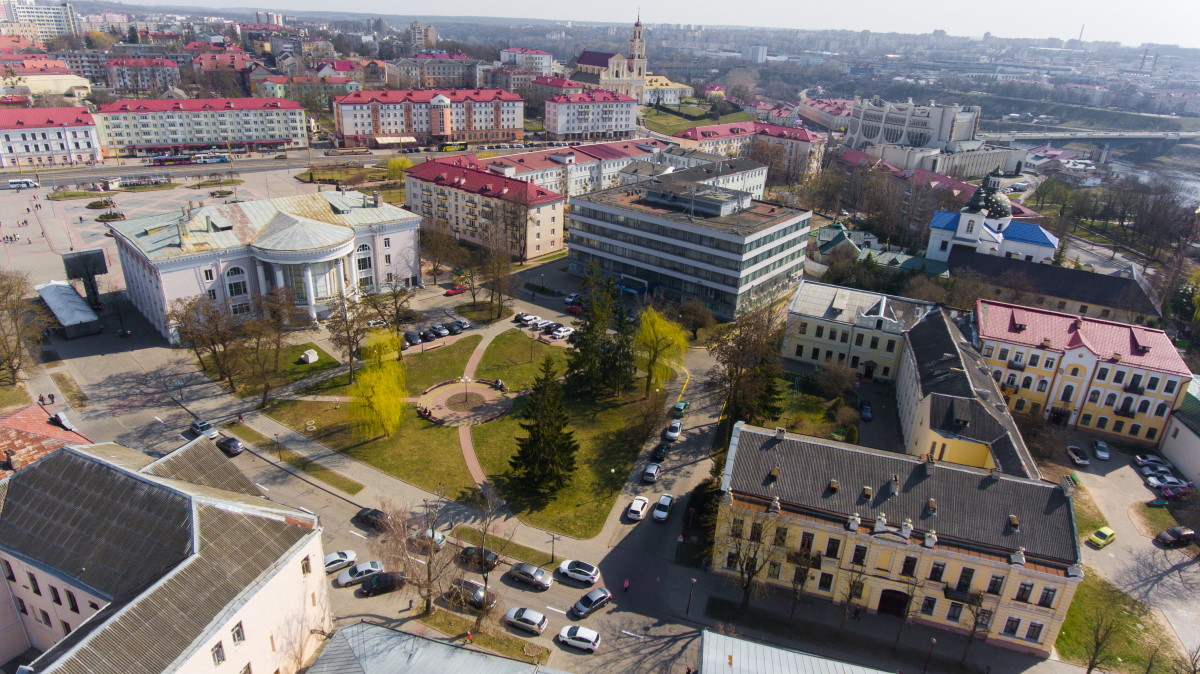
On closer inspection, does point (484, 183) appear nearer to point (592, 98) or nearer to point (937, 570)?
point (937, 570)

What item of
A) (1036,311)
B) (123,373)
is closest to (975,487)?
(1036,311)

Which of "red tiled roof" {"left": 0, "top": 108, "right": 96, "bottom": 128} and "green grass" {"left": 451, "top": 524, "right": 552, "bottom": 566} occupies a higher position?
"red tiled roof" {"left": 0, "top": 108, "right": 96, "bottom": 128}

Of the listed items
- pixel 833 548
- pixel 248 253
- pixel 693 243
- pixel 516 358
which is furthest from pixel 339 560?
pixel 693 243

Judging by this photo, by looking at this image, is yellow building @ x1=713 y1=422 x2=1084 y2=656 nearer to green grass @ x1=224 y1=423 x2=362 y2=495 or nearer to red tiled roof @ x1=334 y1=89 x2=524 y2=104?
green grass @ x1=224 y1=423 x2=362 y2=495

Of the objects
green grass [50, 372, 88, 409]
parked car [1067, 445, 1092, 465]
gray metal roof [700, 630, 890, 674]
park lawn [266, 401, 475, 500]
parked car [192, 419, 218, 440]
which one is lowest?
park lawn [266, 401, 475, 500]

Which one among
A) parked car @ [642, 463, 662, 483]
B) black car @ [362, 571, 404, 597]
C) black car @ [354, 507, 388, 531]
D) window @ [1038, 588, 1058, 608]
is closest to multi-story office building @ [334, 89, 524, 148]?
black car @ [354, 507, 388, 531]

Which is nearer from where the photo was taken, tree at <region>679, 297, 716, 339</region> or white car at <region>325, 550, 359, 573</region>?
→ white car at <region>325, 550, 359, 573</region>

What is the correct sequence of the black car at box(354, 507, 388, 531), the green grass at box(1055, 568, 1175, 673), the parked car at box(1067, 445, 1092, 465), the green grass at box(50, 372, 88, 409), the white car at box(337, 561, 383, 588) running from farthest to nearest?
the green grass at box(50, 372, 88, 409) < the parked car at box(1067, 445, 1092, 465) < the black car at box(354, 507, 388, 531) < the white car at box(337, 561, 383, 588) < the green grass at box(1055, 568, 1175, 673)

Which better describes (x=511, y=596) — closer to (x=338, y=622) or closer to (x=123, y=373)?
(x=338, y=622)
